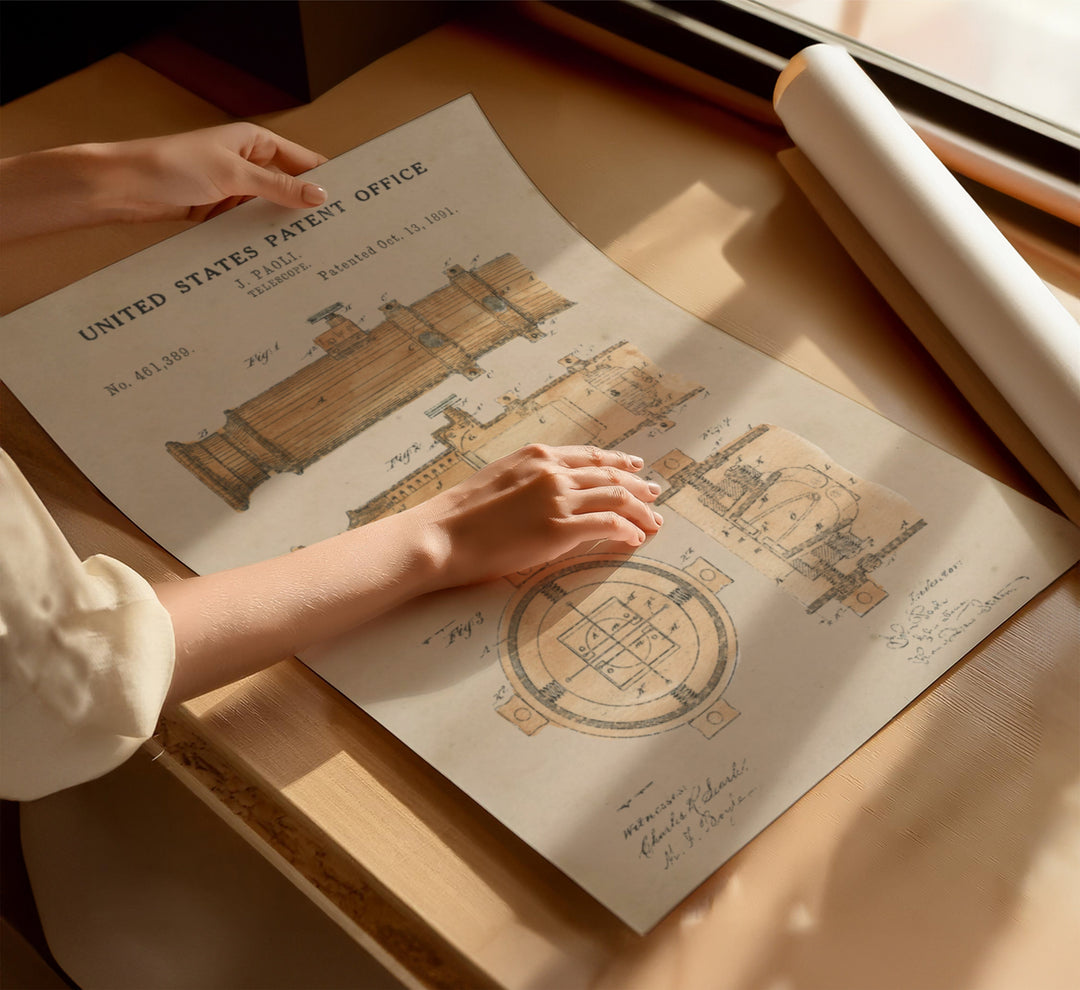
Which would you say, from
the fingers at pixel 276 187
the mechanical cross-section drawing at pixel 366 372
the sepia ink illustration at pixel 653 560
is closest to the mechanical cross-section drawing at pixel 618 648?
the sepia ink illustration at pixel 653 560

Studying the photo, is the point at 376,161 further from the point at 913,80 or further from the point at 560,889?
the point at 560,889

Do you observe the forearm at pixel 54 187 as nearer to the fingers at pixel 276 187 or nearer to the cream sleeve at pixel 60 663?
the fingers at pixel 276 187

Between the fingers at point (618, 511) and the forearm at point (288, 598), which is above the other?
the fingers at point (618, 511)

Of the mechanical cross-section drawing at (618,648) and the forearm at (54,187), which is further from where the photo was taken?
the forearm at (54,187)
